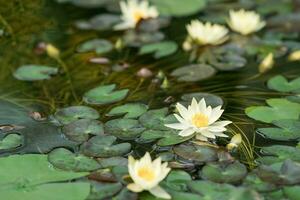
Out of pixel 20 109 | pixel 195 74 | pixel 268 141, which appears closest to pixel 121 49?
pixel 195 74

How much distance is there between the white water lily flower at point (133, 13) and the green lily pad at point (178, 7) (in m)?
0.13

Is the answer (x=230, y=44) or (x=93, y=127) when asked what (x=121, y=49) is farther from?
(x=93, y=127)

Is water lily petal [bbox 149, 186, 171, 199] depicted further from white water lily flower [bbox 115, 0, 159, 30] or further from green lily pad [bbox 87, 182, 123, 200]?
white water lily flower [bbox 115, 0, 159, 30]

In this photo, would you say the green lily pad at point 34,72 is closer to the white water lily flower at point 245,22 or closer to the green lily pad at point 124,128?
the green lily pad at point 124,128

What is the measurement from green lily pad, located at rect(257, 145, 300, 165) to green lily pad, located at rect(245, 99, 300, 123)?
0.17 metres

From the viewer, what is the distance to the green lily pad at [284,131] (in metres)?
1.91

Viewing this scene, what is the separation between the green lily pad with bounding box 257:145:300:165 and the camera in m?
1.79

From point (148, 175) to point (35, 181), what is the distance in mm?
295

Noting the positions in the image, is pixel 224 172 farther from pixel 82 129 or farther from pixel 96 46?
pixel 96 46

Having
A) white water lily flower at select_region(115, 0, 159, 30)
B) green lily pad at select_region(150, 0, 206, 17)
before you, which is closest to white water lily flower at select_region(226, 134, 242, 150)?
white water lily flower at select_region(115, 0, 159, 30)

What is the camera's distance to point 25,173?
1694 mm

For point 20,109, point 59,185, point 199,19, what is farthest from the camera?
point 199,19

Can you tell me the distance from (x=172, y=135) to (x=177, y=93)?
35 cm

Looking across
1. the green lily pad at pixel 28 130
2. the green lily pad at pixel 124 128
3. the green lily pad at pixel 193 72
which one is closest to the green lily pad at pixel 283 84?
the green lily pad at pixel 193 72
